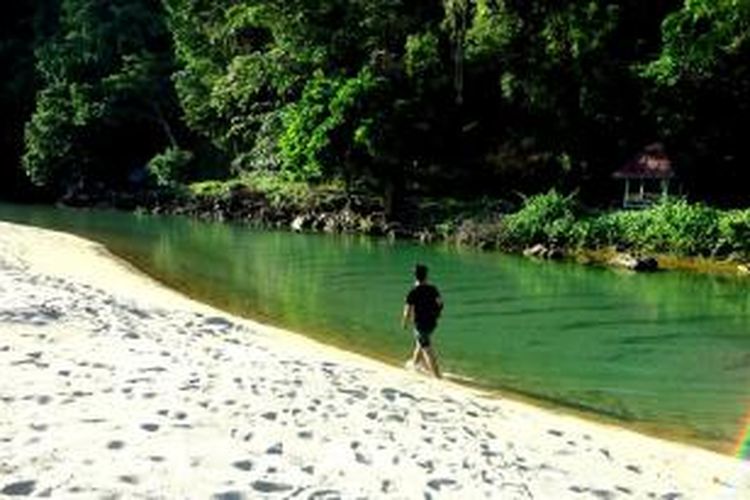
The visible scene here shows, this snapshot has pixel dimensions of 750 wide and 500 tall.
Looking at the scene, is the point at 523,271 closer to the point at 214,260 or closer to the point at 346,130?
the point at 214,260

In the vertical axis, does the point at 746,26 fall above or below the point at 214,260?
above

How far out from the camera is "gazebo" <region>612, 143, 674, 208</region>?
44.7 m

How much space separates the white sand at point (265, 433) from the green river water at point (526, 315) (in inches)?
83.5

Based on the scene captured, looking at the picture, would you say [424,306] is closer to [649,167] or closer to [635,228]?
[635,228]

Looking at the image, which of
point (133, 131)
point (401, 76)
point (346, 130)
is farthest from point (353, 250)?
point (133, 131)

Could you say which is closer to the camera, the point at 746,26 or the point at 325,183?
the point at 746,26

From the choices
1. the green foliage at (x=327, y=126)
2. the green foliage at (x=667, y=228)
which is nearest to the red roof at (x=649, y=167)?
the green foliage at (x=667, y=228)

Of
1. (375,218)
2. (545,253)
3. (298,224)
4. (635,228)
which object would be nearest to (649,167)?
(635,228)

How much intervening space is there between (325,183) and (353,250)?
1415cm

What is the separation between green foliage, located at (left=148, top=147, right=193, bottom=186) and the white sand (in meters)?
48.6

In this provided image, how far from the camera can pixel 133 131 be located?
71312 millimetres

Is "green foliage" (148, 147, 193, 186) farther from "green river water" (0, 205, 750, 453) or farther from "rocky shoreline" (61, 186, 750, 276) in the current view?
"green river water" (0, 205, 750, 453)

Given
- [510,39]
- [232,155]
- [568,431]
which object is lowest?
[568,431]

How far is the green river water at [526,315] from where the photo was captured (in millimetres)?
16984
